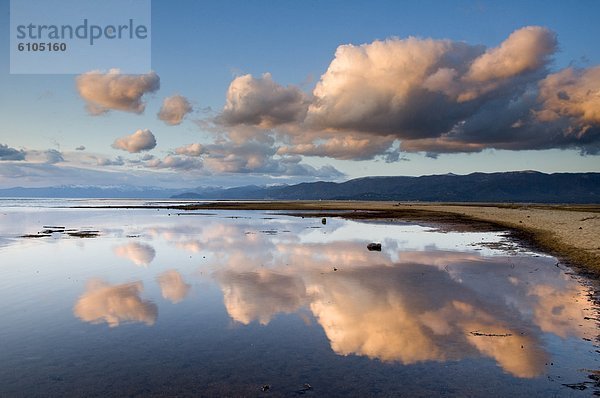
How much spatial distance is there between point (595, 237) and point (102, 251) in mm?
49191

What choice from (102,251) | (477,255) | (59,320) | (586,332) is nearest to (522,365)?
(586,332)

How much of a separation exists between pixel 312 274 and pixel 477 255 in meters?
16.4

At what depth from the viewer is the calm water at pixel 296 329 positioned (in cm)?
1052

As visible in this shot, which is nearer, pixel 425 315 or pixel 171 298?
pixel 425 315

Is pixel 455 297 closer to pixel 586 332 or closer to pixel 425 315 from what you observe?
pixel 425 315

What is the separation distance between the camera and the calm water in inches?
414

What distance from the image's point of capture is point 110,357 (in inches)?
477

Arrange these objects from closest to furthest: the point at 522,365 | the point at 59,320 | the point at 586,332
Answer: the point at 522,365
the point at 586,332
the point at 59,320

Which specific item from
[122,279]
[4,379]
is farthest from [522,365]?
[122,279]

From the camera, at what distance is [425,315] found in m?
16.5

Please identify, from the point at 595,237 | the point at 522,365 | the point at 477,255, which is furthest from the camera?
the point at 595,237

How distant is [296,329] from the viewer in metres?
14.9

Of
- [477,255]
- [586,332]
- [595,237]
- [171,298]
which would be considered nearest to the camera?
[586,332]

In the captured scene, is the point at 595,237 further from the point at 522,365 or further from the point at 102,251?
the point at 102,251
